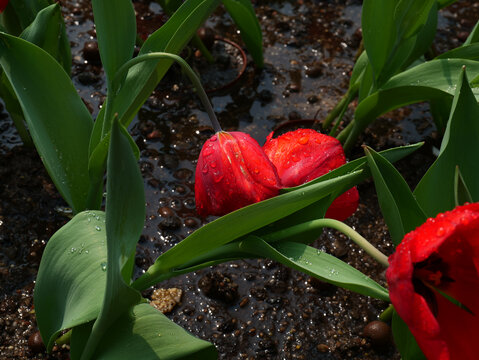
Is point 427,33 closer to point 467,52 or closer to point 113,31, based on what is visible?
point 467,52

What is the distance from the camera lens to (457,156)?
87 centimetres

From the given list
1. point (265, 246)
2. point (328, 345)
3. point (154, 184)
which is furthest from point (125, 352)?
point (154, 184)

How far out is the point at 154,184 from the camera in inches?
60.9

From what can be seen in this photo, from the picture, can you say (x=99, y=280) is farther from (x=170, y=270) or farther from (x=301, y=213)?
(x=301, y=213)

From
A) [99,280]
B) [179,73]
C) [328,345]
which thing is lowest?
[328,345]

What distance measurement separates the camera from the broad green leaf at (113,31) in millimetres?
980

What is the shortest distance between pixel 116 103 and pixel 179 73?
86 centimetres

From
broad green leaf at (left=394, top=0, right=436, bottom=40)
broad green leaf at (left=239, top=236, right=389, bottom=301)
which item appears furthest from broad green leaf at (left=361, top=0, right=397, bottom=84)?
broad green leaf at (left=239, top=236, right=389, bottom=301)

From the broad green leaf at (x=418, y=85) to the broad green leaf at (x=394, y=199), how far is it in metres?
0.49

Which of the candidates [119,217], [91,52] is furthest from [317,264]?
[91,52]

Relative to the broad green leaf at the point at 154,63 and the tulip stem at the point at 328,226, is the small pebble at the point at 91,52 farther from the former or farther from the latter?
the tulip stem at the point at 328,226

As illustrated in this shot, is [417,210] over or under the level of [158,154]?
over

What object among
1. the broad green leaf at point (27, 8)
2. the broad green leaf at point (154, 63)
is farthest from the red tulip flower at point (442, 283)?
the broad green leaf at point (27, 8)

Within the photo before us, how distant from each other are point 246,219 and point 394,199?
0.23 meters
